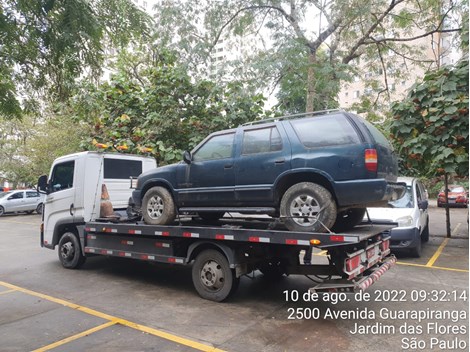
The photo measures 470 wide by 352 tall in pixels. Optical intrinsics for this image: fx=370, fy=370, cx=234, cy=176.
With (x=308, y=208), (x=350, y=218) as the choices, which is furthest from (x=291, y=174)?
(x=350, y=218)

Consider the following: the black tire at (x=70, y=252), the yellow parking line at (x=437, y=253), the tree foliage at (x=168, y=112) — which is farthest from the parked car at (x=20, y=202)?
the yellow parking line at (x=437, y=253)

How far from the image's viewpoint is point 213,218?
635 centimetres

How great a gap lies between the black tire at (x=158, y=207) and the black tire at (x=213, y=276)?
2.89ft

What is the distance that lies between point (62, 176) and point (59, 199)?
0.48 m

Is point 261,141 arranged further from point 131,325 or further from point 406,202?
point 406,202

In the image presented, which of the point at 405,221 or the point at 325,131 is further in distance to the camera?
the point at 405,221

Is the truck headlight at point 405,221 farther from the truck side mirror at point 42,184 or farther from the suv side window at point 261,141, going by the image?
the truck side mirror at point 42,184

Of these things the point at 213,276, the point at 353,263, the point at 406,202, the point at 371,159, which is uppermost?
the point at 371,159

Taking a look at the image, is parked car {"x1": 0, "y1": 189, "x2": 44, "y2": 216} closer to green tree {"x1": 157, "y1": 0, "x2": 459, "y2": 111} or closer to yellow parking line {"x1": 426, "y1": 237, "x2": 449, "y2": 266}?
green tree {"x1": 157, "y1": 0, "x2": 459, "y2": 111}

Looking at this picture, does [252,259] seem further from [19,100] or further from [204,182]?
[19,100]

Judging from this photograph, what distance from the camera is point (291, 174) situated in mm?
4914

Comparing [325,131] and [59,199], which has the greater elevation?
[325,131]

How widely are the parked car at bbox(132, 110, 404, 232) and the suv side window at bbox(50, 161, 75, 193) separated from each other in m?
2.36

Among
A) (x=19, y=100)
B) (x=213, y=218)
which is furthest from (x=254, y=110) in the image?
(x=19, y=100)
